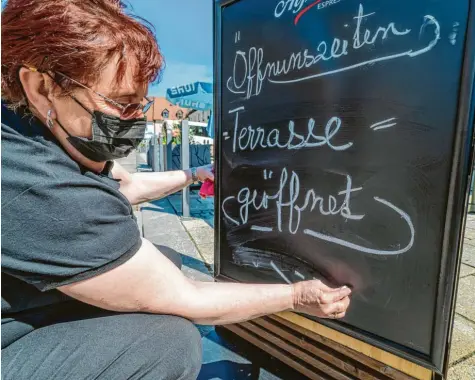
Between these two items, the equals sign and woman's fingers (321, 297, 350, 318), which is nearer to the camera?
the equals sign

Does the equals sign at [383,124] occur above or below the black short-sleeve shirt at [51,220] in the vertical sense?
above

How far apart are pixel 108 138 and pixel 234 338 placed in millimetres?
1452

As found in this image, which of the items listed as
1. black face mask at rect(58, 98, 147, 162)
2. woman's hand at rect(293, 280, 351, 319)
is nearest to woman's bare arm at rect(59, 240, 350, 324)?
woman's hand at rect(293, 280, 351, 319)

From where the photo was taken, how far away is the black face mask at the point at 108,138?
43.0 inches

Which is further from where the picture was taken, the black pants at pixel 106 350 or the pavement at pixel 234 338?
the pavement at pixel 234 338

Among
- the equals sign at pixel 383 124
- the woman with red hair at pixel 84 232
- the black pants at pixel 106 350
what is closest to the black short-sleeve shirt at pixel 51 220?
the woman with red hair at pixel 84 232

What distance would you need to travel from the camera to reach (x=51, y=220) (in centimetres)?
89

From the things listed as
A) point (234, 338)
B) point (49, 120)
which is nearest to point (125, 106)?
point (49, 120)

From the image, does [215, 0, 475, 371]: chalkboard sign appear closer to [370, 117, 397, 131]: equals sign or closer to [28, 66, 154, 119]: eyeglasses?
[370, 117, 397, 131]: equals sign

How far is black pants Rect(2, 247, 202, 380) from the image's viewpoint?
99 centimetres

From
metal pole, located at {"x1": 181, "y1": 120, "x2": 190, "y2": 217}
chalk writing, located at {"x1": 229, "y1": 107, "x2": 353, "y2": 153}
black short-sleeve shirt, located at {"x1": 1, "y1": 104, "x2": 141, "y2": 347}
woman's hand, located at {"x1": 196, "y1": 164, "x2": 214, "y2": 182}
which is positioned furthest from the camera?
metal pole, located at {"x1": 181, "y1": 120, "x2": 190, "y2": 217}

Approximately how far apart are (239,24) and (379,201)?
3.26 ft

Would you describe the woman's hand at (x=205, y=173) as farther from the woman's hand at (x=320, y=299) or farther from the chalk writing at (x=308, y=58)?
the woman's hand at (x=320, y=299)

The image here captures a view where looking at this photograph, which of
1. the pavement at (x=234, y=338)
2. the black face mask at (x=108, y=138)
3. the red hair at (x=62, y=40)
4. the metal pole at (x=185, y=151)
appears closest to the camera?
the red hair at (x=62, y=40)
